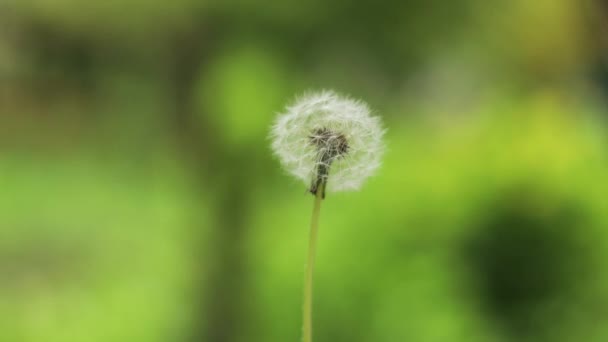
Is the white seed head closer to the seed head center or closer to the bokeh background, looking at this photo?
the seed head center

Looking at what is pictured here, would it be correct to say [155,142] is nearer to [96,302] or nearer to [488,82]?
[96,302]

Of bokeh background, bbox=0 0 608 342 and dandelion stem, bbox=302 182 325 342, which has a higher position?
bokeh background, bbox=0 0 608 342

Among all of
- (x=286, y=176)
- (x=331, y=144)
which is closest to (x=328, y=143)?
(x=331, y=144)

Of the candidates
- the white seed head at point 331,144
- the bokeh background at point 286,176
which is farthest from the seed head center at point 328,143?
the bokeh background at point 286,176

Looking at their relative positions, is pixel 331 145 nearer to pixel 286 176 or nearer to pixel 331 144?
pixel 331 144

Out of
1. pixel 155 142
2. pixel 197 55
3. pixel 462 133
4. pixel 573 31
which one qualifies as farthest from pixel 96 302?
pixel 573 31

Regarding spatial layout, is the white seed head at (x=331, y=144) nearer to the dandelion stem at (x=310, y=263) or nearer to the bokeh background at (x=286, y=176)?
the dandelion stem at (x=310, y=263)

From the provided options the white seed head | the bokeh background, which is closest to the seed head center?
the white seed head
